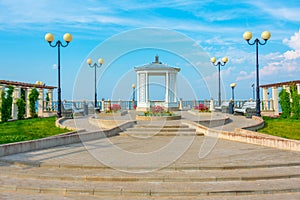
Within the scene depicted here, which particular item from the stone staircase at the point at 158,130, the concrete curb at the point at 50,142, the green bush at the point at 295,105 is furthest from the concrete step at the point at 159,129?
the green bush at the point at 295,105

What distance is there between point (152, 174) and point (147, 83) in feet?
59.8

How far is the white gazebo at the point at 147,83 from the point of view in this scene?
23.7m

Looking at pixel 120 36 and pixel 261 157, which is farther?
pixel 120 36

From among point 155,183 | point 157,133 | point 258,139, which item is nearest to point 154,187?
point 155,183

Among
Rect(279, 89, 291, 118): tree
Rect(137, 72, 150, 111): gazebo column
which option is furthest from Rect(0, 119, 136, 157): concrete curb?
Rect(279, 89, 291, 118): tree

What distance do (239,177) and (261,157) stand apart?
189 centimetres

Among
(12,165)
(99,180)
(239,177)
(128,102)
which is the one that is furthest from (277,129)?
(128,102)

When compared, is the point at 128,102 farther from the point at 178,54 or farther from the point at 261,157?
the point at 261,157

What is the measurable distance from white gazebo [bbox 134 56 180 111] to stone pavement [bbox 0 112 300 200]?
50.5ft

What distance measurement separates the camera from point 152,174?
5.97m

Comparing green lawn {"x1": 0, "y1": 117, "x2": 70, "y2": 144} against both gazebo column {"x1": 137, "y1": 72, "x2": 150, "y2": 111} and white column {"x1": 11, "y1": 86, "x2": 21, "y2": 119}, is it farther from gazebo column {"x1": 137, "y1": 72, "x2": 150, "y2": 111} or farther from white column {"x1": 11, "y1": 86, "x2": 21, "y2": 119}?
gazebo column {"x1": 137, "y1": 72, "x2": 150, "y2": 111}

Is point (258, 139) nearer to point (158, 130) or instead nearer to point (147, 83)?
point (158, 130)

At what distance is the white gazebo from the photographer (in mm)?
23678

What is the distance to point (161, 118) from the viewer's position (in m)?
15.5
